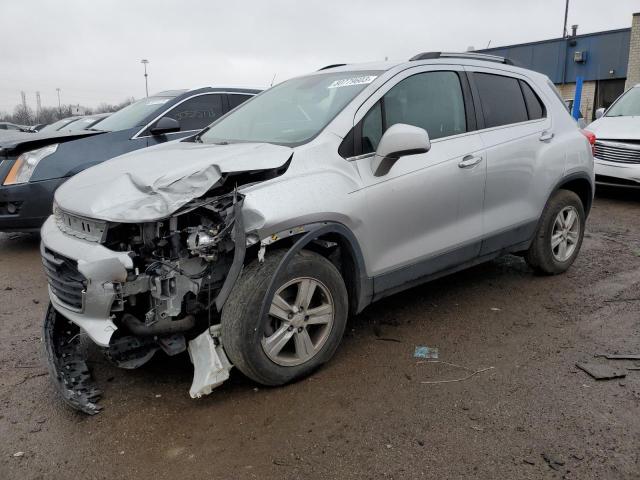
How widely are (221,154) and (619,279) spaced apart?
3.86 metres

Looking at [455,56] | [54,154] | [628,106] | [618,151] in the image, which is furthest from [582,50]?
[54,154]

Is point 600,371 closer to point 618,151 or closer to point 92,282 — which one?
point 92,282

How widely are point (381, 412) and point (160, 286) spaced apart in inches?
52.0

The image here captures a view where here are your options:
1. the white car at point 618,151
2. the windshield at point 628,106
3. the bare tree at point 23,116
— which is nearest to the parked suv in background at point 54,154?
the white car at point 618,151

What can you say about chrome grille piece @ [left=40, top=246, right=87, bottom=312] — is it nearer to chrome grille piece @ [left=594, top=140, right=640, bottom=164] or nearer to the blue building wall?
chrome grille piece @ [left=594, top=140, right=640, bottom=164]

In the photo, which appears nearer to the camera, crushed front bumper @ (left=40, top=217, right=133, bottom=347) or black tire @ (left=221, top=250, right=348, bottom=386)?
crushed front bumper @ (left=40, top=217, right=133, bottom=347)

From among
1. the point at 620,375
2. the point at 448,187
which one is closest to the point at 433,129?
the point at 448,187

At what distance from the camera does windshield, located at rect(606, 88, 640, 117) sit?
31.3ft

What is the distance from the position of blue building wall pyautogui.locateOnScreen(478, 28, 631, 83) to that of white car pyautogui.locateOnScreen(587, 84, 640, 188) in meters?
16.5

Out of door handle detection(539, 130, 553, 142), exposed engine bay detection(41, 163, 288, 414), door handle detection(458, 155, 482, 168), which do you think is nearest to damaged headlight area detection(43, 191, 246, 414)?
exposed engine bay detection(41, 163, 288, 414)

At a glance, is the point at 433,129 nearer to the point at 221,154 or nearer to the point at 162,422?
the point at 221,154

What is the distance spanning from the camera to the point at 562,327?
13.2ft

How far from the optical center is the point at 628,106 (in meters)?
9.71

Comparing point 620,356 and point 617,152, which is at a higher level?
point 617,152
